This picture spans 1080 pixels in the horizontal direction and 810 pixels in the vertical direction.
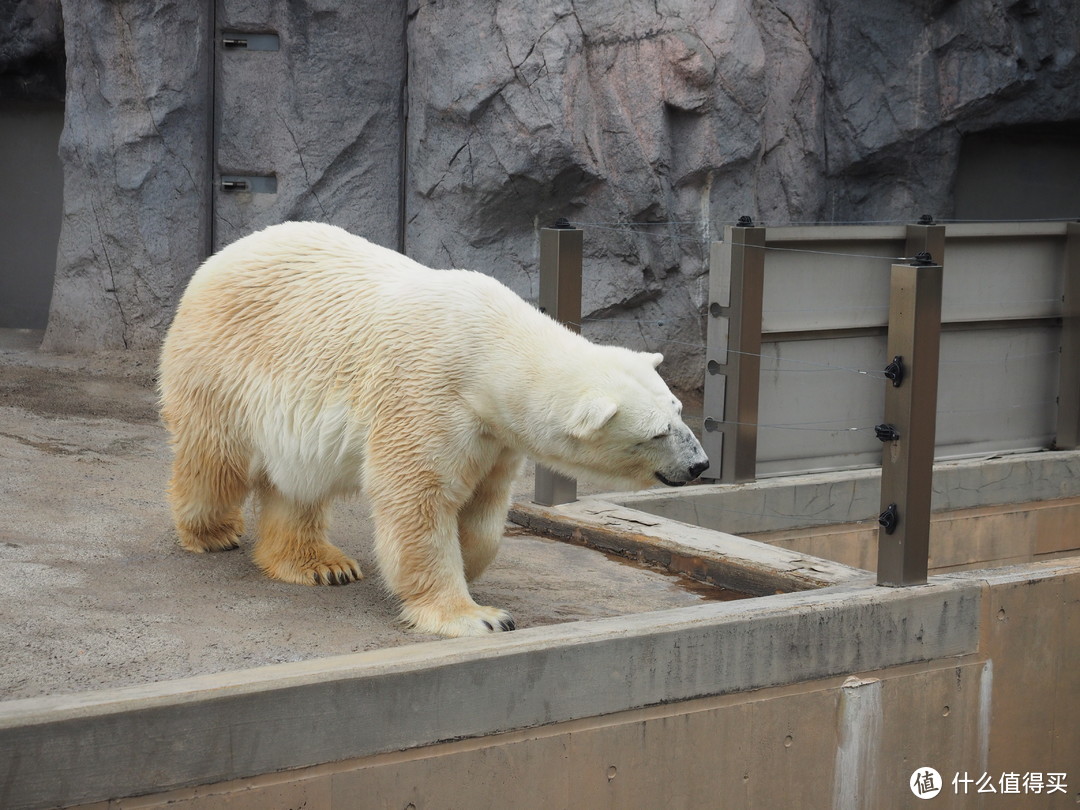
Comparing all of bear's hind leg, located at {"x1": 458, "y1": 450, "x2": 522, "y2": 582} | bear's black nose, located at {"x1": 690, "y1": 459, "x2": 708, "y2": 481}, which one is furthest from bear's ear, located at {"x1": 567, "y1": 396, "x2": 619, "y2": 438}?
bear's hind leg, located at {"x1": 458, "y1": 450, "x2": 522, "y2": 582}

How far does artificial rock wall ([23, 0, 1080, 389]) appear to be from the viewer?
8.08 meters

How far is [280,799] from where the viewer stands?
2.98 meters

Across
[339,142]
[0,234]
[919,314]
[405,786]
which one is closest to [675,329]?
[339,142]

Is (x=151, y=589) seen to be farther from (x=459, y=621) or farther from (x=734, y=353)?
(x=734, y=353)

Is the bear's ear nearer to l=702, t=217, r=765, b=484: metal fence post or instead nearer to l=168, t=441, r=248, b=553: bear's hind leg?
l=168, t=441, r=248, b=553: bear's hind leg

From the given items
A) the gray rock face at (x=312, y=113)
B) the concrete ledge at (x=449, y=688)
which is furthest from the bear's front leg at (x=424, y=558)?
the gray rock face at (x=312, y=113)

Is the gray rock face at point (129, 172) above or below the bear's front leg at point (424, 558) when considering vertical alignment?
above

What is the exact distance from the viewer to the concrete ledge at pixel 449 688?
2.71 meters

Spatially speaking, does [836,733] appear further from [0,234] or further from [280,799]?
[0,234]

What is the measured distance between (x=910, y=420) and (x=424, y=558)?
5.57ft

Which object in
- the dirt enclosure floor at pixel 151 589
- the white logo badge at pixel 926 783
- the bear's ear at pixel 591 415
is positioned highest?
the bear's ear at pixel 591 415

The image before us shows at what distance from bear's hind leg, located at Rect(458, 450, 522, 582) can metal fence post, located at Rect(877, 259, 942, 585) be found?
129 cm

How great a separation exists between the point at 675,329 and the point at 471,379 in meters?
5.27

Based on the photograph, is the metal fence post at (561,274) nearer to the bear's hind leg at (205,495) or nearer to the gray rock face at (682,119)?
the bear's hind leg at (205,495)
